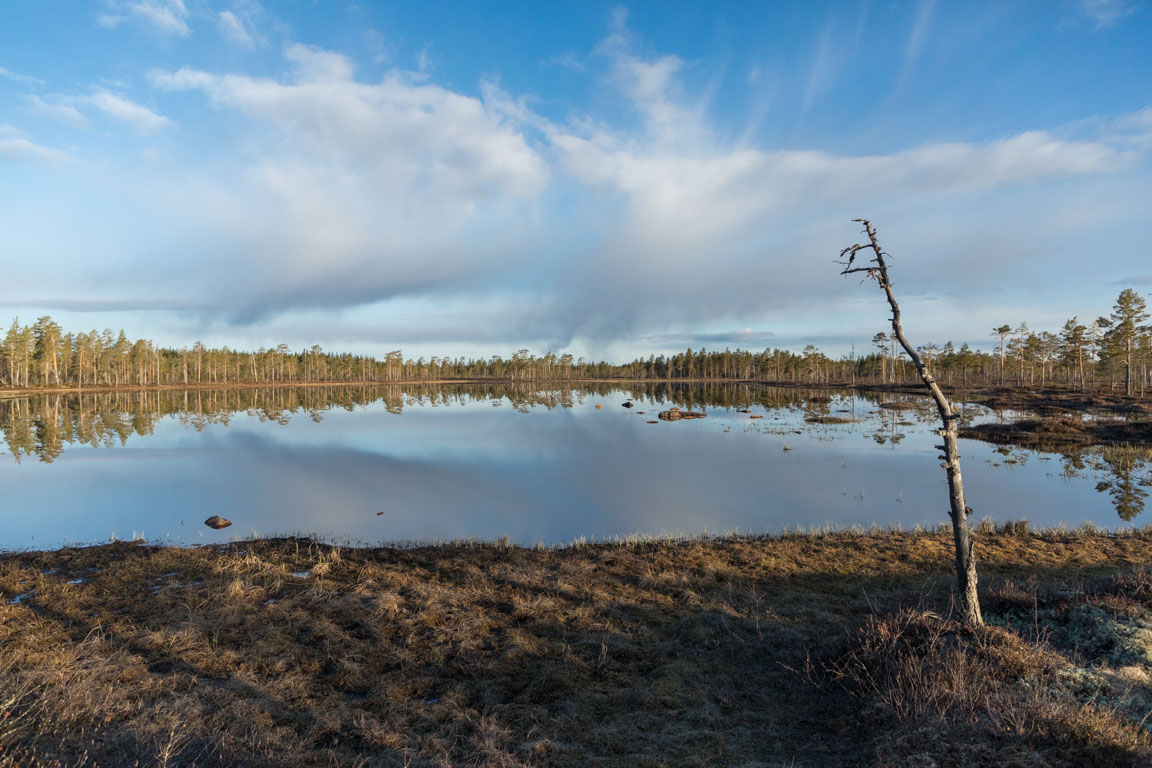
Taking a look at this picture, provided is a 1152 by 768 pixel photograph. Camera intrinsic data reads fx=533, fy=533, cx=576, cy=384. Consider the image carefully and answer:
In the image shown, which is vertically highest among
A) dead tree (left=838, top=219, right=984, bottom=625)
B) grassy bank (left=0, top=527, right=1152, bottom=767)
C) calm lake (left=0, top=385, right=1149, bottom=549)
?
dead tree (left=838, top=219, right=984, bottom=625)

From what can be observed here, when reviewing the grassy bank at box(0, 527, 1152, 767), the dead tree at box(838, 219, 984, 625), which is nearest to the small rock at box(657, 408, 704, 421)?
the grassy bank at box(0, 527, 1152, 767)

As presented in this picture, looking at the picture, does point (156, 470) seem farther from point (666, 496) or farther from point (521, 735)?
point (521, 735)

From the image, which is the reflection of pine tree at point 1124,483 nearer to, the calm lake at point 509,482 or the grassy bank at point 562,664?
the calm lake at point 509,482

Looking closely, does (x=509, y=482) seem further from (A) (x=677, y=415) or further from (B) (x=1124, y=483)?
(A) (x=677, y=415)

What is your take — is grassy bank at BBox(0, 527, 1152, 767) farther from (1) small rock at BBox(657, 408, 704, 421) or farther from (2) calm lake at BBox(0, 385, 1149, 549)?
(1) small rock at BBox(657, 408, 704, 421)

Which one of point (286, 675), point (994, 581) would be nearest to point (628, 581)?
point (286, 675)

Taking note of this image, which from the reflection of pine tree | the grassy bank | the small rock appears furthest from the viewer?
the small rock

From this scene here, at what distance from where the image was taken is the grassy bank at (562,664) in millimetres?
4965

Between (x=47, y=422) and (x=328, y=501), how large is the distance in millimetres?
38996

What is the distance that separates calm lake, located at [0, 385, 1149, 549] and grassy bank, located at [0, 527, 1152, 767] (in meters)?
4.90

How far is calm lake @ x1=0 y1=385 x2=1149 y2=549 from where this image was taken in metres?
16.1

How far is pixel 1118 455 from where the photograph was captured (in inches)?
1057

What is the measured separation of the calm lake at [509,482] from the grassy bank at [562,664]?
490cm

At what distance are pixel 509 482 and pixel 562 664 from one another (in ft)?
50.9
